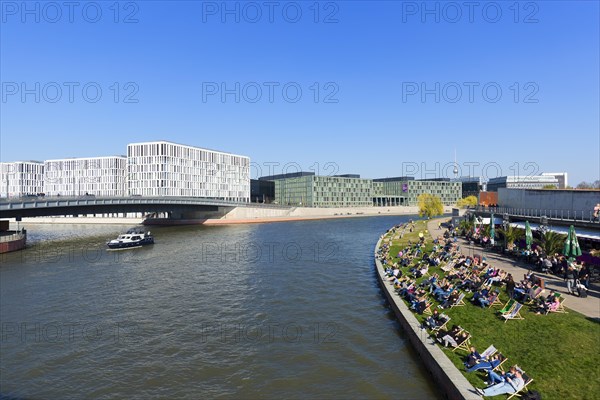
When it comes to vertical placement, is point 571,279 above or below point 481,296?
above

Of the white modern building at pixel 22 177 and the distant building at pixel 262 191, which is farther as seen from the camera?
the distant building at pixel 262 191

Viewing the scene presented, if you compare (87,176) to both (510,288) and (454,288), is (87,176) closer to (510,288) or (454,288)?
(454,288)

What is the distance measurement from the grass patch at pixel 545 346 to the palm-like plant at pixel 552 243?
8.40m

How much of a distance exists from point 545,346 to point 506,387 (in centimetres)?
390

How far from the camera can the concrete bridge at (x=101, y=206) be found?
180ft

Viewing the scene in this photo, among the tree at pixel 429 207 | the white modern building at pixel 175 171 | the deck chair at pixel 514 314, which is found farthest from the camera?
the white modern building at pixel 175 171

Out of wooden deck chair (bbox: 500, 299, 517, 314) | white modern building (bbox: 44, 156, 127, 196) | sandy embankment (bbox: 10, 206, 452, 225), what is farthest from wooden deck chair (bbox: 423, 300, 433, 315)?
white modern building (bbox: 44, 156, 127, 196)

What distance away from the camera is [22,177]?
509ft

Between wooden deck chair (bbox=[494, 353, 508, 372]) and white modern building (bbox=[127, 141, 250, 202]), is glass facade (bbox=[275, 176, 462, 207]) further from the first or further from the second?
wooden deck chair (bbox=[494, 353, 508, 372])

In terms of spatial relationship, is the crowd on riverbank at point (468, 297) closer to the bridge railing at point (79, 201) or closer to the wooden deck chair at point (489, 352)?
the wooden deck chair at point (489, 352)

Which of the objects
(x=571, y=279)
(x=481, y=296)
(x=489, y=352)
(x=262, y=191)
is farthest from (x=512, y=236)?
(x=262, y=191)

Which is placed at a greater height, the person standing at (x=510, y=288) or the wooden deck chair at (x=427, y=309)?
the person standing at (x=510, y=288)

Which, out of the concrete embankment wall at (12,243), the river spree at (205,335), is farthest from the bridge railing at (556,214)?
the concrete embankment wall at (12,243)

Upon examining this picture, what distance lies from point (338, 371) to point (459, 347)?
4.45 metres
